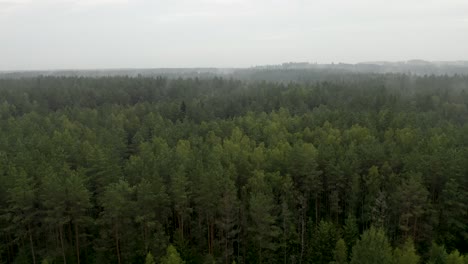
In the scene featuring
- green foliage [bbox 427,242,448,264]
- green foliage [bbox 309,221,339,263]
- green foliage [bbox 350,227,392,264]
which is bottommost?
green foliage [bbox 309,221,339,263]

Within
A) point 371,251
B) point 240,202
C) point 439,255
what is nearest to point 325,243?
point 240,202

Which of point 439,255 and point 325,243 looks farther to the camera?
point 325,243

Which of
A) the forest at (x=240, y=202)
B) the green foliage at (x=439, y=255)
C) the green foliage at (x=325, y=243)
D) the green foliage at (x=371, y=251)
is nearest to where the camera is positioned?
the green foliage at (x=371, y=251)

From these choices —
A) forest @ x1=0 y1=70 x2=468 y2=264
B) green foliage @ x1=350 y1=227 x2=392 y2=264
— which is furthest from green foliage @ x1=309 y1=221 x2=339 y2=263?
green foliage @ x1=350 y1=227 x2=392 y2=264

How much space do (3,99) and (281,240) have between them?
8565cm

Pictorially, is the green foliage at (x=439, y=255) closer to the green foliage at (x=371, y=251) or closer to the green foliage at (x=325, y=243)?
the green foliage at (x=371, y=251)

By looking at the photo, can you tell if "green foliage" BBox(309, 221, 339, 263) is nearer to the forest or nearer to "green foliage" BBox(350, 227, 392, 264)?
the forest

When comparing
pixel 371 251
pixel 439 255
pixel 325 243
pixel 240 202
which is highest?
pixel 371 251

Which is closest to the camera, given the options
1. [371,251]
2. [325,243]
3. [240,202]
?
[371,251]

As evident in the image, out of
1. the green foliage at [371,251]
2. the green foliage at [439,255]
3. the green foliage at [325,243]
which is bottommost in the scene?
the green foliage at [325,243]

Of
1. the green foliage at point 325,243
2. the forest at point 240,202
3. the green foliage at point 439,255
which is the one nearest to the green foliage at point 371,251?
the forest at point 240,202

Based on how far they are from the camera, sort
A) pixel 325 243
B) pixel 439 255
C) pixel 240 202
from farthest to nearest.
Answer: pixel 240 202 → pixel 325 243 → pixel 439 255

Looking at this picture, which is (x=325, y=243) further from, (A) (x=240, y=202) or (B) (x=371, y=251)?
(B) (x=371, y=251)

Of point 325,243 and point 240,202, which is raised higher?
point 240,202
